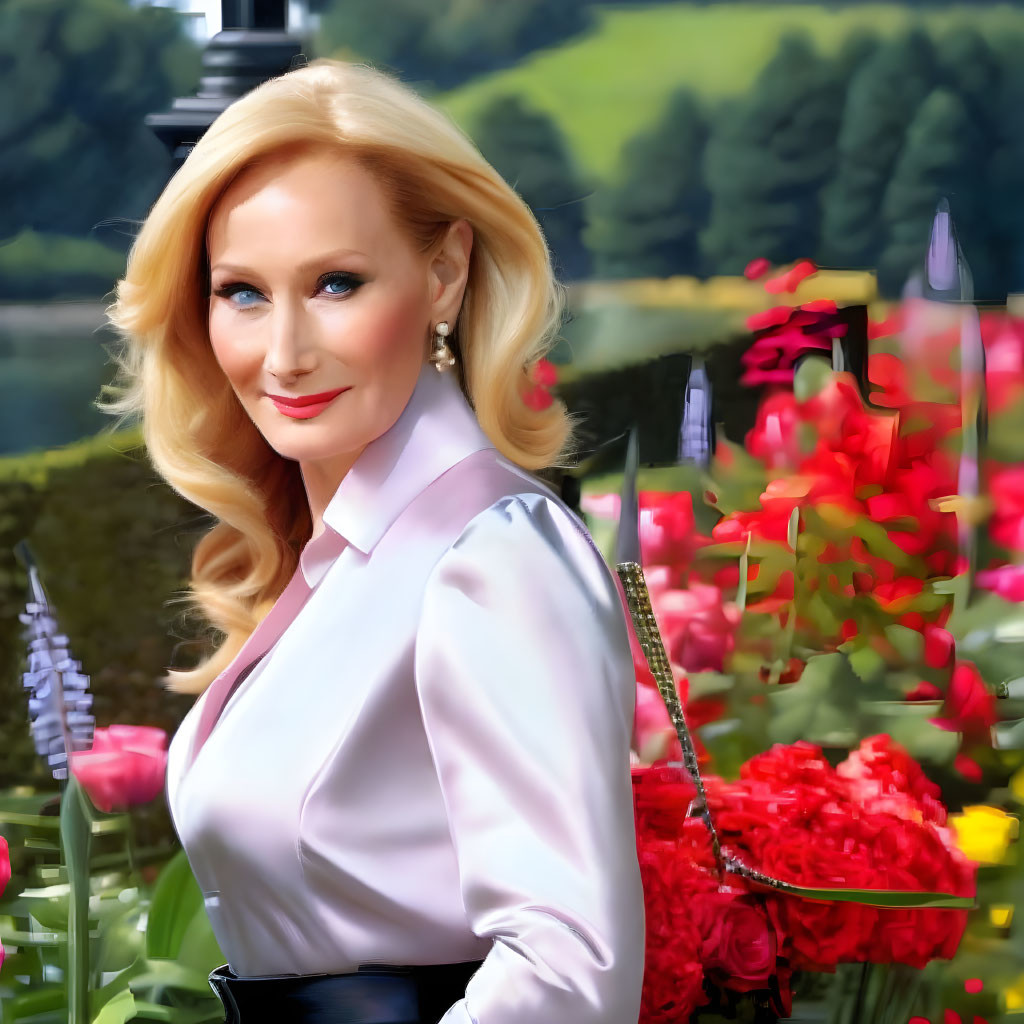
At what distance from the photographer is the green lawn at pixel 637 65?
180cm

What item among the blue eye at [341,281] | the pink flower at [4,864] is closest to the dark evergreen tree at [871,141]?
the blue eye at [341,281]

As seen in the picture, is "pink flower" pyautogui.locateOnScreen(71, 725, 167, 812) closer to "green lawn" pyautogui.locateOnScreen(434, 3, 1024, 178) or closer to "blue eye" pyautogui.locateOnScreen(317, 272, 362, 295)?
"blue eye" pyautogui.locateOnScreen(317, 272, 362, 295)

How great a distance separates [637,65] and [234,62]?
0.49m

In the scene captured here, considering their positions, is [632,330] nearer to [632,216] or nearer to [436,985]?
[632,216]

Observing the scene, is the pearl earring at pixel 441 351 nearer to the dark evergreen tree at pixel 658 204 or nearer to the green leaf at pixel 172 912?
the dark evergreen tree at pixel 658 204

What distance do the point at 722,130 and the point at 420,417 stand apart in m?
0.75

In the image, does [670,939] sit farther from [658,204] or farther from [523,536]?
[658,204]

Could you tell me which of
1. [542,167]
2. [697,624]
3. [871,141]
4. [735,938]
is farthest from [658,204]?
[735,938]

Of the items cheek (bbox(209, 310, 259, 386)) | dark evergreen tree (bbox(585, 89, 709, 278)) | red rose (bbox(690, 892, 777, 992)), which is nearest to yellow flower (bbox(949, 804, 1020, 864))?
red rose (bbox(690, 892, 777, 992))

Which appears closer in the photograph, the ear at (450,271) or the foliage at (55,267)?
the ear at (450,271)

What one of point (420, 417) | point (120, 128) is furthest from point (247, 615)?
point (120, 128)

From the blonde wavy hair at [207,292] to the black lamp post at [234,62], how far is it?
0.26 metres

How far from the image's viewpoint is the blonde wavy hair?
1.23 meters

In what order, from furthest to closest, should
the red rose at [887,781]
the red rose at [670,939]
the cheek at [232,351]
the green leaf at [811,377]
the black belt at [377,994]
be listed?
the green leaf at [811,377], the red rose at [887,781], the red rose at [670,939], the cheek at [232,351], the black belt at [377,994]
